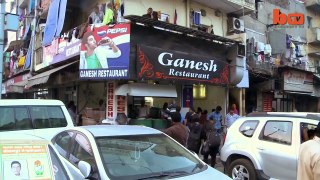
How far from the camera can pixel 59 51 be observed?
17.5 m

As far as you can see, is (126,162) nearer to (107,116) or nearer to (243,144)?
(243,144)

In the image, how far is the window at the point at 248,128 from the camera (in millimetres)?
8352

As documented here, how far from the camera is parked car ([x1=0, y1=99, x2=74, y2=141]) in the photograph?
27.7ft

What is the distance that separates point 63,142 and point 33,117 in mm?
2970

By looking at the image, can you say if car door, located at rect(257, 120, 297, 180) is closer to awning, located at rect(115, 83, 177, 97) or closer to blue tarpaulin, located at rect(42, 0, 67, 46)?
awning, located at rect(115, 83, 177, 97)

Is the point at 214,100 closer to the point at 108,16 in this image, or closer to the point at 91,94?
the point at 91,94

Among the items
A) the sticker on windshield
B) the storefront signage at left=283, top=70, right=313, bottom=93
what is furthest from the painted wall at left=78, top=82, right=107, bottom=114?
the sticker on windshield

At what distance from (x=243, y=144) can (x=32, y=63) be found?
16.2 m

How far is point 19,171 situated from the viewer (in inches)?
126

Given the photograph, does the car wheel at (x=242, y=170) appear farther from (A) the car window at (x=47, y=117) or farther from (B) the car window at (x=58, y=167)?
(B) the car window at (x=58, y=167)

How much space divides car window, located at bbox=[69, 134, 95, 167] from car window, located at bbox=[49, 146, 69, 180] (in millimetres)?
1212

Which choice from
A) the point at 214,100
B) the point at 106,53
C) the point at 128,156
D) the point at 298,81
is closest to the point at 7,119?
the point at 128,156

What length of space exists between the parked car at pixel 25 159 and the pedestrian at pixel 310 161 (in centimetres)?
216

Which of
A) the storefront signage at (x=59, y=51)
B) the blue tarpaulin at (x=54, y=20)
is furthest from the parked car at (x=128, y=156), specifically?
the blue tarpaulin at (x=54, y=20)
